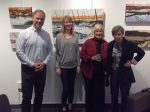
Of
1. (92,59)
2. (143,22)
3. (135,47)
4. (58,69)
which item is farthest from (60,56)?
(143,22)

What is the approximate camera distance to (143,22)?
3662 mm

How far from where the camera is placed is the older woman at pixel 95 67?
3.30 metres

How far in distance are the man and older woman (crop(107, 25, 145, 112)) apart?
0.81 m

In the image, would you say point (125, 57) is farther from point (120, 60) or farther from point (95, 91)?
point (95, 91)

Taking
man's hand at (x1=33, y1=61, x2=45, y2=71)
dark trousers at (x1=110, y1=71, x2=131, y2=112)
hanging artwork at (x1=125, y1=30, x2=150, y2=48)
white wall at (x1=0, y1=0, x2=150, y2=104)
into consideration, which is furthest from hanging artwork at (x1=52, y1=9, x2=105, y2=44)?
dark trousers at (x1=110, y1=71, x2=131, y2=112)

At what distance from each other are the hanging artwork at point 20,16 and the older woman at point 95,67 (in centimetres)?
87

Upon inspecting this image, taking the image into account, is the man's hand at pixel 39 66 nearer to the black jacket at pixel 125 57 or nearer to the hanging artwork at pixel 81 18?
the hanging artwork at pixel 81 18

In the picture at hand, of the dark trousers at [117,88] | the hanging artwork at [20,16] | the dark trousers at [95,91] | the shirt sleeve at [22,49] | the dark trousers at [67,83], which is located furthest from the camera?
the hanging artwork at [20,16]

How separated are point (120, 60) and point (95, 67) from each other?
0.36 m

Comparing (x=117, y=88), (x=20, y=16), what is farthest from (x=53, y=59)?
(x=117, y=88)

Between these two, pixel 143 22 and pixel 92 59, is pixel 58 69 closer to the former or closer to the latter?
pixel 92 59

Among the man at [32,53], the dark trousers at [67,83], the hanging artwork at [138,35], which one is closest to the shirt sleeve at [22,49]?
the man at [32,53]

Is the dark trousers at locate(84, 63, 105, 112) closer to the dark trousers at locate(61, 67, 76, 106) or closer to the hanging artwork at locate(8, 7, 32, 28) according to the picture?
the dark trousers at locate(61, 67, 76, 106)

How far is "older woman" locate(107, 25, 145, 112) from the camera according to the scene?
3131mm
